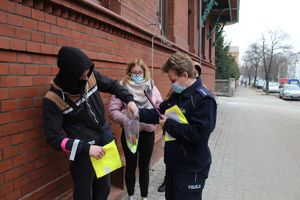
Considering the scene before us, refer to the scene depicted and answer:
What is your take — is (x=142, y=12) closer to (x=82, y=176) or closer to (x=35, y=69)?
(x=35, y=69)

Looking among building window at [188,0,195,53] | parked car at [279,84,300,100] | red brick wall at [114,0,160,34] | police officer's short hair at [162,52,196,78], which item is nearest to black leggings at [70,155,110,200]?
police officer's short hair at [162,52,196,78]

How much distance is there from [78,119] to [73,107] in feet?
0.39

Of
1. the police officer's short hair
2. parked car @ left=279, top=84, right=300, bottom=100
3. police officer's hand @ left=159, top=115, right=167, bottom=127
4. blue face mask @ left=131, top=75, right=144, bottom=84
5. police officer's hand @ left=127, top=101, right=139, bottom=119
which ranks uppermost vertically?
the police officer's short hair

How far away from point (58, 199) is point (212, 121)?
1637 mm

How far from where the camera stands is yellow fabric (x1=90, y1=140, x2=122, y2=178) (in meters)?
2.62

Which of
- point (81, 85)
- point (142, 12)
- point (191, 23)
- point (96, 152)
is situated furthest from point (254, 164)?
point (191, 23)

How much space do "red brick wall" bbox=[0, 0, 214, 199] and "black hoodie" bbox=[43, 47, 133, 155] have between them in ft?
0.87

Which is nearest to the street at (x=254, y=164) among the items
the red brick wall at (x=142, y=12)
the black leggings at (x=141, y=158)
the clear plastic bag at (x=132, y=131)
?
the black leggings at (x=141, y=158)

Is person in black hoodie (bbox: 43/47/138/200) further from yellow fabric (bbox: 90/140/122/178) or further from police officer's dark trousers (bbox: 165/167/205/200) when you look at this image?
police officer's dark trousers (bbox: 165/167/205/200)

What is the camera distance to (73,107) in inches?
99.4

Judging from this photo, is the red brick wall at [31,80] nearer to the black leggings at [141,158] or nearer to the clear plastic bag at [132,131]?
the clear plastic bag at [132,131]

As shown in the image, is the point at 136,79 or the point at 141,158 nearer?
the point at 136,79

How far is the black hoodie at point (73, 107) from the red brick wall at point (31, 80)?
265 millimetres

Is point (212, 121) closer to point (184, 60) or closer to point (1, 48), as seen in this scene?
point (184, 60)
